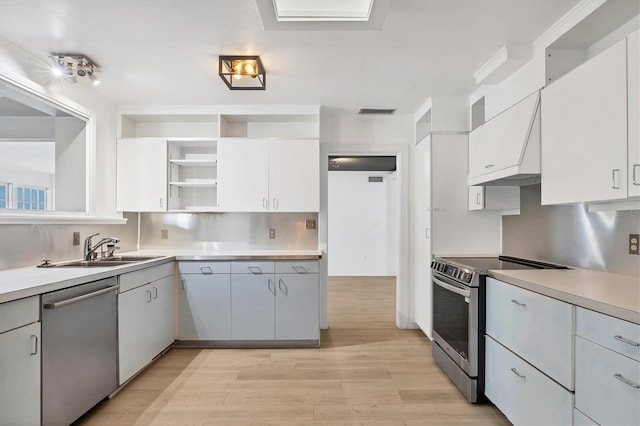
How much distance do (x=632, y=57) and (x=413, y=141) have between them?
2.33 m

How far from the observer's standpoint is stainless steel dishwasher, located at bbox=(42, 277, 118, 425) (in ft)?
5.56

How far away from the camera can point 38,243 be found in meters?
2.40

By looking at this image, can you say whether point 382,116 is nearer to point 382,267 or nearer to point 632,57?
point 632,57

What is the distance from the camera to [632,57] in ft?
4.73

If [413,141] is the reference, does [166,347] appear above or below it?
below

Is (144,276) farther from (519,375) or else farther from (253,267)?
(519,375)

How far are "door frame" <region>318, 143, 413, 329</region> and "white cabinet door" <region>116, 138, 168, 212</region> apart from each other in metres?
1.69

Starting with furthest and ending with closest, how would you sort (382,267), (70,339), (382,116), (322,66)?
(382,267), (382,116), (322,66), (70,339)

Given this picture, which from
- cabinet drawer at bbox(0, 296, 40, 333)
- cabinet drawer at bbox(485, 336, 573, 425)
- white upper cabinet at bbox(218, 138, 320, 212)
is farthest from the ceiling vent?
cabinet drawer at bbox(0, 296, 40, 333)

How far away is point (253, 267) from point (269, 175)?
962 mm

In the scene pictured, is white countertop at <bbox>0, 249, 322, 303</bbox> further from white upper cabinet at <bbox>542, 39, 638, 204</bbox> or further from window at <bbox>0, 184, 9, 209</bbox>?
white upper cabinet at <bbox>542, 39, 638, 204</bbox>

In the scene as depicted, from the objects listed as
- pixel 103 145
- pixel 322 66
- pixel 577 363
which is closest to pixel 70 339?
pixel 103 145

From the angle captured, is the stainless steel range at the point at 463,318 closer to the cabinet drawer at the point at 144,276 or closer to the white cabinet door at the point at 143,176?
the cabinet drawer at the point at 144,276

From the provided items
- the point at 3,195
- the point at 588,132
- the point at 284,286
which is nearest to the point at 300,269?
the point at 284,286
